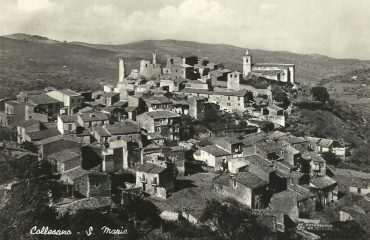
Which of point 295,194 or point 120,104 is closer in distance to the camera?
point 295,194

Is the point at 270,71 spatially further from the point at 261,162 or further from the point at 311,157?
the point at 261,162

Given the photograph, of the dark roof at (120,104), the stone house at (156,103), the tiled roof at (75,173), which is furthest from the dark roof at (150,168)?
the dark roof at (120,104)

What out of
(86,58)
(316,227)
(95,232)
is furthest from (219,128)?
(86,58)

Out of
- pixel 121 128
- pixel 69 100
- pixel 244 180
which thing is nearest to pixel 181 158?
pixel 121 128

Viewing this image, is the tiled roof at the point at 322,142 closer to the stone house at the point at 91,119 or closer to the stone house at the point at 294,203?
the stone house at the point at 294,203

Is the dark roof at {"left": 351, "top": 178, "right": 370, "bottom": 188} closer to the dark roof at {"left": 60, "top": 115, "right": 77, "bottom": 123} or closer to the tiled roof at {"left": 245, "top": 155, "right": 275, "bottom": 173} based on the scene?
the tiled roof at {"left": 245, "top": 155, "right": 275, "bottom": 173}
